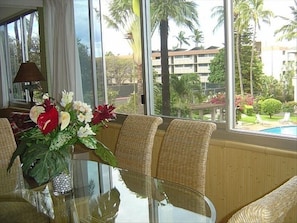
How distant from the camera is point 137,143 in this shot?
249cm

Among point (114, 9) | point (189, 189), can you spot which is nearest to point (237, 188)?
point (189, 189)

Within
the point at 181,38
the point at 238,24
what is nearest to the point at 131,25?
the point at 181,38

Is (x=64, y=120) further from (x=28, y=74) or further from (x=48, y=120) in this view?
(x=28, y=74)

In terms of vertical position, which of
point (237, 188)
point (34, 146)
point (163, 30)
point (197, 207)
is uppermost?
point (163, 30)

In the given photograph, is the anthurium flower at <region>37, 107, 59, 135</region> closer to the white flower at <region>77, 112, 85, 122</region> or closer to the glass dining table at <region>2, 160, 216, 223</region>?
the white flower at <region>77, 112, 85, 122</region>

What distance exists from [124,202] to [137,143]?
2.25ft

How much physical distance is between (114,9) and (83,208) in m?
2.77

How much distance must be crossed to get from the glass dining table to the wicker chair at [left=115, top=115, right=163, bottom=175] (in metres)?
0.18

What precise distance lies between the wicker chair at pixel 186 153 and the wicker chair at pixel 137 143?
0.15 metres

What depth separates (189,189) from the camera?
6.43 ft

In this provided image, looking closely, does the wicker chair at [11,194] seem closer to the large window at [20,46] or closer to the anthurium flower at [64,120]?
the anthurium flower at [64,120]

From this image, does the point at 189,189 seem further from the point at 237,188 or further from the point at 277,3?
the point at 277,3

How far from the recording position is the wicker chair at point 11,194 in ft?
5.64

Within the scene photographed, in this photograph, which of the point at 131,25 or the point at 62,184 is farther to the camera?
the point at 131,25
